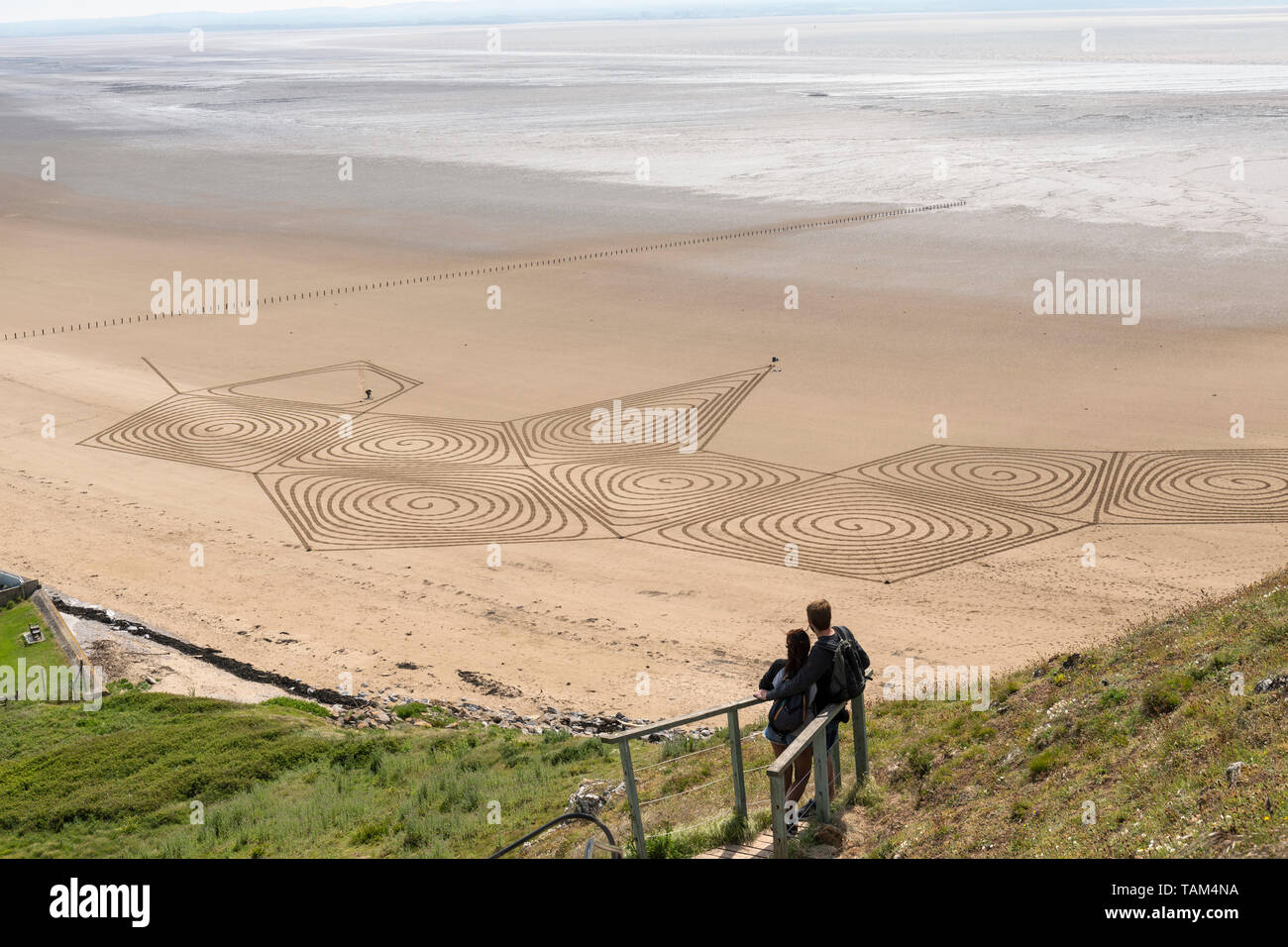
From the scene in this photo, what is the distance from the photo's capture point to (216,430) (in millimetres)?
37812

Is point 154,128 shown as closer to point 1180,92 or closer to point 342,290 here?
point 342,290

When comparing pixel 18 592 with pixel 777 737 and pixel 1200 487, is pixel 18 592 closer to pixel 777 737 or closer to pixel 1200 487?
pixel 777 737

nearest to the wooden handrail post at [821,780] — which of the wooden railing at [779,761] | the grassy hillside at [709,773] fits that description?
the wooden railing at [779,761]

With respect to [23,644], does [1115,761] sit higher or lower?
higher

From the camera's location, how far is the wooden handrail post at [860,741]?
33.1 feet

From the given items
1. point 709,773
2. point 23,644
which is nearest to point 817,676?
point 709,773

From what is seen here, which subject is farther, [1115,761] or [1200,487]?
[1200,487]

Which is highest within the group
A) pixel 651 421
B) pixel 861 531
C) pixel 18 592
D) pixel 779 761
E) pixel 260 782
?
pixel 651 421

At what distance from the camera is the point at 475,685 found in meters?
22.7

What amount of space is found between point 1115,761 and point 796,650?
9.61 feet

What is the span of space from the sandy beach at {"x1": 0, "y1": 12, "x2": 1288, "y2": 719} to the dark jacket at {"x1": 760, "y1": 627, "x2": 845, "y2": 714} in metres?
12.2

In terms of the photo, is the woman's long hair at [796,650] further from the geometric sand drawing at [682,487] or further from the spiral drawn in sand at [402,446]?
the spiral drawn in sand at [402,446]
